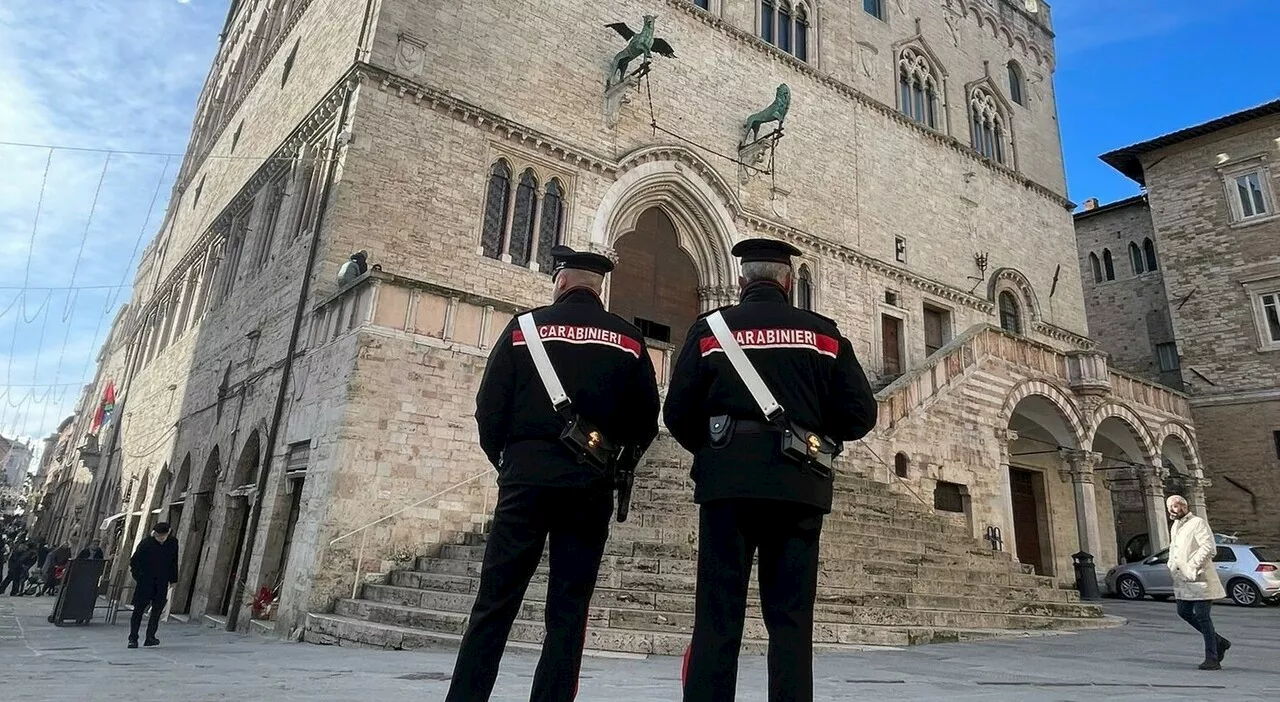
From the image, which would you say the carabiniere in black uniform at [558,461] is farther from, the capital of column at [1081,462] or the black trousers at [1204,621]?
the capital of column at [1081,462]

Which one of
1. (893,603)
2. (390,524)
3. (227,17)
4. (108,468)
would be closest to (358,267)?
(390,524)

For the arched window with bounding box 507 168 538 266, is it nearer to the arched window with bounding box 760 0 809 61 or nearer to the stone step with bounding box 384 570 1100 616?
the stone step with bounding box 384 570 1100 616

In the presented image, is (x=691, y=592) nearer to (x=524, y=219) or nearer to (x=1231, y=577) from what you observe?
(x=524, y=219)

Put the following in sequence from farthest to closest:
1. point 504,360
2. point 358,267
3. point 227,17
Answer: point 227,17, point 358,267, point 504,360

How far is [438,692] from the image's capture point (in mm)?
4062

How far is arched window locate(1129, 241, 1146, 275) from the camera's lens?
89.5 ft

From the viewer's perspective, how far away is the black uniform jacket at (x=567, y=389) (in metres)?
3.14

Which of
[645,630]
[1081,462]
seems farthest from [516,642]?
[1081,462]

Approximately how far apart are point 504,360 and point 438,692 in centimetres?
205

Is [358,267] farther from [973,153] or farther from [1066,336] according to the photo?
[1066,336]

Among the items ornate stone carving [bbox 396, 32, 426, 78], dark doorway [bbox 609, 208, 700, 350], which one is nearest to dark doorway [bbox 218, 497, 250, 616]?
dark doorway [bbox 609, 208, 700, 350]

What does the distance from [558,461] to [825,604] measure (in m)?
Result: 5.72

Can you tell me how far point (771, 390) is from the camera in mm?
2977

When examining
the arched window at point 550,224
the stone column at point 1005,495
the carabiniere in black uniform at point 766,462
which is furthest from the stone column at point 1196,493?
the carabiniere in black uniform at point 766,462
